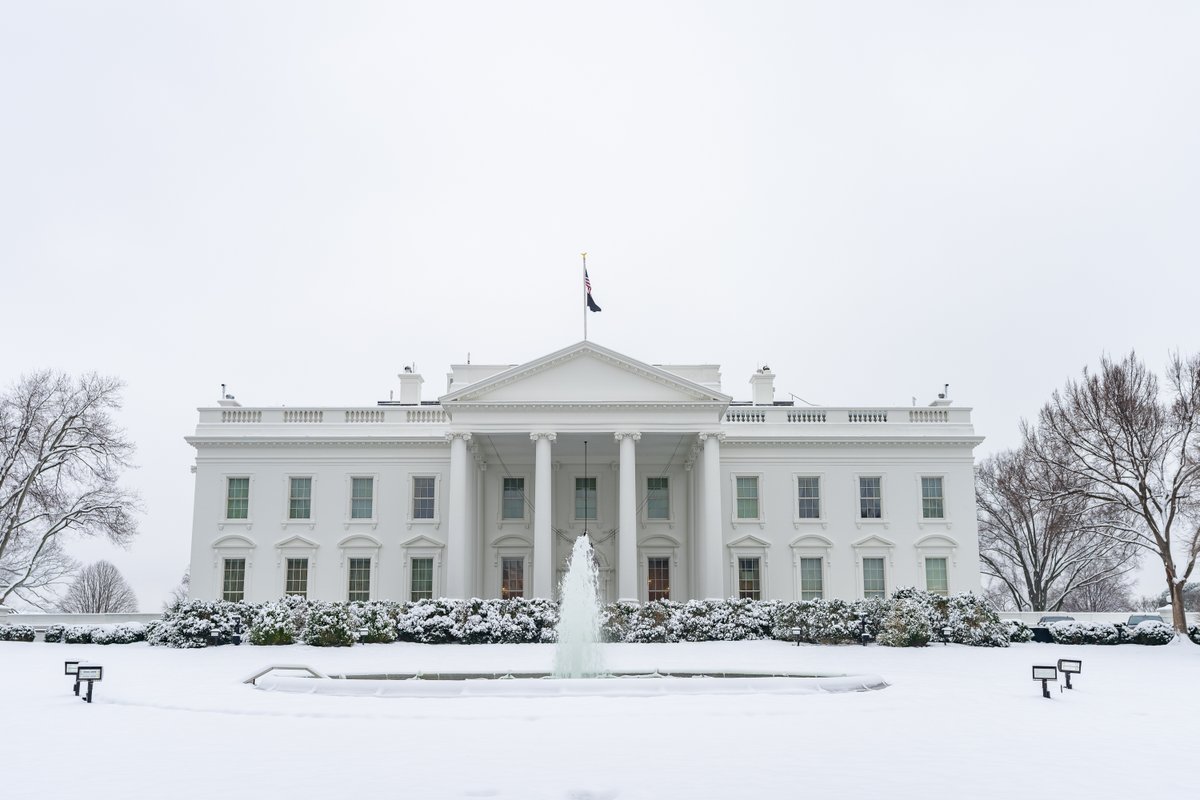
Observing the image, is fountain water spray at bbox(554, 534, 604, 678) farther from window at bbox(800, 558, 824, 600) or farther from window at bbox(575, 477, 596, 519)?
window at bbox(800, 558, 824, 600)

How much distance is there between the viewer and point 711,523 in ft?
114

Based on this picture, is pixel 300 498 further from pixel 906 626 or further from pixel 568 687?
pixel 568 687

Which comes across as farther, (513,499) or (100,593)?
(100,593)

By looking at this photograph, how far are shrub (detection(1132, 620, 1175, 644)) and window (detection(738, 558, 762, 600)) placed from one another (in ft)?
41.5

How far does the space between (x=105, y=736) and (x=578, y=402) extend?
23.4 meters

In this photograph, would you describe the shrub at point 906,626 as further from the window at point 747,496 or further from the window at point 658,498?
the window at point 658,498

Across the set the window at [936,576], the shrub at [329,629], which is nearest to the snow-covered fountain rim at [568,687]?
the shrub at [329,629]

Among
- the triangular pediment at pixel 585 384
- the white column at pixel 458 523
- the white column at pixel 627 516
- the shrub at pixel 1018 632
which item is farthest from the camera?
the triangular pediment at pixel 585 384

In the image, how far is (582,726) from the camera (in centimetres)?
1310

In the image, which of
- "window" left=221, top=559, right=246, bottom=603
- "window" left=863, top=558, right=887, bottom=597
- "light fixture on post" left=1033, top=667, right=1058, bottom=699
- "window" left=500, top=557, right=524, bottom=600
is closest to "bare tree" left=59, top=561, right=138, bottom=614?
"window" left=221, top=559, right=246, bottom=603

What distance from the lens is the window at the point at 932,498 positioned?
38625mm

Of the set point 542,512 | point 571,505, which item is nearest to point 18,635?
point 542,512

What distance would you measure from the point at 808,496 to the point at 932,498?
185 inches

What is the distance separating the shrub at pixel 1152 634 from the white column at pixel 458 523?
21085 millimetres
